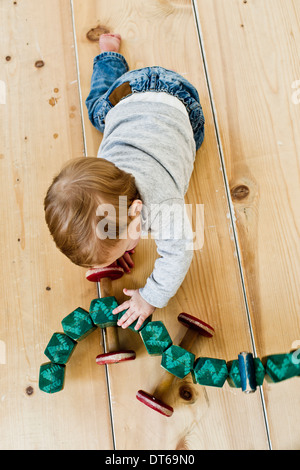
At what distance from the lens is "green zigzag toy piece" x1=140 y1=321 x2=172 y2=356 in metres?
0.74

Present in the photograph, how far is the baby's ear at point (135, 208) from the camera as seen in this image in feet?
2.05

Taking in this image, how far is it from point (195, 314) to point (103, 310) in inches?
7.3

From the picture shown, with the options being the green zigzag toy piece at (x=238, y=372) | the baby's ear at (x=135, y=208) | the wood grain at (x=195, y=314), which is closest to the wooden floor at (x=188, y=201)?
the wood grain at (x=195, y=314)

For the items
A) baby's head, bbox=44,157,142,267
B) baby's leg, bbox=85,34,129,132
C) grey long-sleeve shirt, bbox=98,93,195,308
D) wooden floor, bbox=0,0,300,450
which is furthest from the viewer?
baby's leg, bbox=85,34,129,132

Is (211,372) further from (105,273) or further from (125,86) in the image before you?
(125,86)

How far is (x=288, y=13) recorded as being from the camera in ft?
3.22

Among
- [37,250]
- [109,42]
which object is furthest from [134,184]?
[109,42]

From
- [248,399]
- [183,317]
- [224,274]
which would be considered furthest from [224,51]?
[248,399]

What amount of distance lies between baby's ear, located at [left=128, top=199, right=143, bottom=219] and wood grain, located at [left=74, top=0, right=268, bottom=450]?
23 cm

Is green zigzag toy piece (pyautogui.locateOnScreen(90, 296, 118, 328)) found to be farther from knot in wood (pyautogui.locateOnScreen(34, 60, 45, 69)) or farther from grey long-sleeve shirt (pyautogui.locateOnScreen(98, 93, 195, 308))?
knot in wood (pyautogui.locateOnScreen(34, 60, 45, 69))

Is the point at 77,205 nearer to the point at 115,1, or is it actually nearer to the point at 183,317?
the point at 183,317

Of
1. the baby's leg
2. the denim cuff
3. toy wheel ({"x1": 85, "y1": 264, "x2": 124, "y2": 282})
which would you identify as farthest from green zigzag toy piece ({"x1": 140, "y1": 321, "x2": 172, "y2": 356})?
the denim cuff

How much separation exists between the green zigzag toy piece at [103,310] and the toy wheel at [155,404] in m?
0.14

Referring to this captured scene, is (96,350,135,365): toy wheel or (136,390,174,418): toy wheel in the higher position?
(96,350,135,365): toy wheel
